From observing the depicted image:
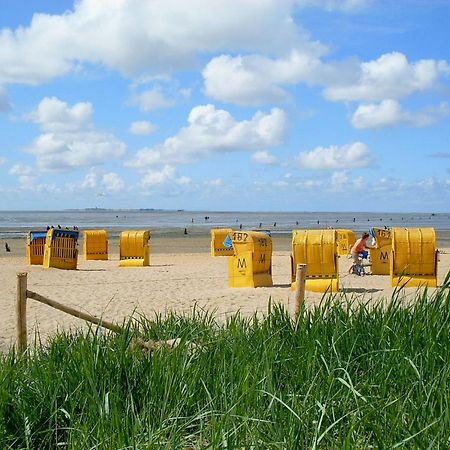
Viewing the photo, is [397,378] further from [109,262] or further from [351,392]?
[109,262]

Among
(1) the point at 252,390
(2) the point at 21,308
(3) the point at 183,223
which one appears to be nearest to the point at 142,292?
(2) the point at 21,308

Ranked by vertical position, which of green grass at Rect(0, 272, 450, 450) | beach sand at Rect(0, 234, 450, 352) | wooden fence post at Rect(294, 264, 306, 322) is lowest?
beach sand at Rect(0, 234, 450, 352)

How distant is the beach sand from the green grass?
114 inches

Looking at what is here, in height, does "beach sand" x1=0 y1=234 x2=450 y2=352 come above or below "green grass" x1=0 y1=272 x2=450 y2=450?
below

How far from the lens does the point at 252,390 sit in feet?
12.4

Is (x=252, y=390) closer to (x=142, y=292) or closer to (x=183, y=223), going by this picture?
(x=142, y=292)

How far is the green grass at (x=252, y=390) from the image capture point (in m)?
3.44

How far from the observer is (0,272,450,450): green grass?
11.3ft

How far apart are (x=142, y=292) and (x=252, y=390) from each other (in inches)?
447

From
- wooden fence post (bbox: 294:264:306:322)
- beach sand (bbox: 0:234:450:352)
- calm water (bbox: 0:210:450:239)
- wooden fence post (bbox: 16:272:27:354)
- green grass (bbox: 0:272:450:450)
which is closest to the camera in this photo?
green grass (bbox: 0:272:450:450)

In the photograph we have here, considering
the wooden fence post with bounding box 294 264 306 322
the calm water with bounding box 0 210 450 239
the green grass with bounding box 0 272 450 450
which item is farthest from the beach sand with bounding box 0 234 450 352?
the calm water with bounding box 0 210 450 239

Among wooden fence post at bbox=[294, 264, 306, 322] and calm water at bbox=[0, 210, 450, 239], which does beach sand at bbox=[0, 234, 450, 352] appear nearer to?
wooden fence post at bbox=[294, 264, 306, 322]

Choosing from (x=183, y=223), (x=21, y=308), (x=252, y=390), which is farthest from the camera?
(x=183, y=223)

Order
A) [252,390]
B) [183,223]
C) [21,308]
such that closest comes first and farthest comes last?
[252,390], [21,308], [183,223]
